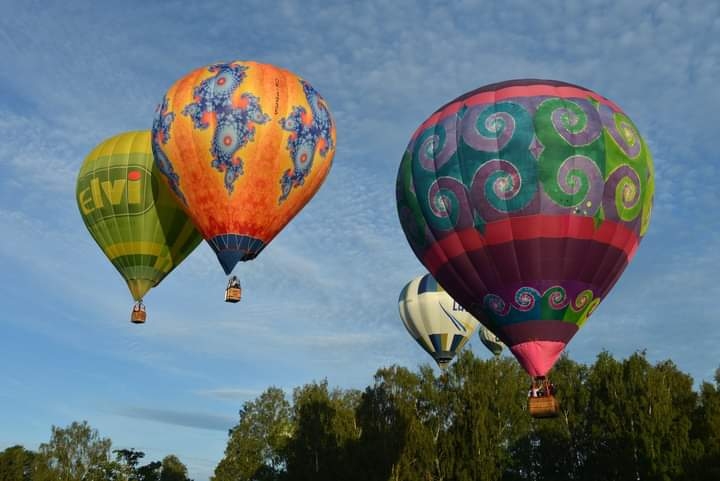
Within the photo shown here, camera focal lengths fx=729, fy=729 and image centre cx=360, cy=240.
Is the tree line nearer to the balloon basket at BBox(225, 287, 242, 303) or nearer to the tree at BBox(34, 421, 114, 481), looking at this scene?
the tree at BBox(34, 421, 114, 481)

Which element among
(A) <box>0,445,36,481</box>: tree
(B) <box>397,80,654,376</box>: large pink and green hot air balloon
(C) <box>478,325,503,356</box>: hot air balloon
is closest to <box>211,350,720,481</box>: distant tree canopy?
(C) <box>478,325,503,356</box>: hot air balloon

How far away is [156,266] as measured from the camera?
22.7 meters

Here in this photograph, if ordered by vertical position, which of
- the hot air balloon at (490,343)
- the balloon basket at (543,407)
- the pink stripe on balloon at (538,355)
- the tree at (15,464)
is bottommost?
the balloon basket at (543,407)

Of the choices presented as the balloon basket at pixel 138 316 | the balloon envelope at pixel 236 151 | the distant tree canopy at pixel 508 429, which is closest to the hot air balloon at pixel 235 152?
the balloon envelope at pixel 236 151

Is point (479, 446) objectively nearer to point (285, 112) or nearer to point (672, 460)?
point (672, 460)

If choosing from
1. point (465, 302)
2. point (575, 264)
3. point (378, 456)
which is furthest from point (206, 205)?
point (378, 456)

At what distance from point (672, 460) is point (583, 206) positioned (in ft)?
58.8

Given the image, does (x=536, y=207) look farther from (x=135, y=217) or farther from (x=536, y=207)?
(x=135, y=217)

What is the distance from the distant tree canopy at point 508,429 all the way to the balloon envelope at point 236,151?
15651 millimetres

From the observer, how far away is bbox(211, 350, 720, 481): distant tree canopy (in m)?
29.7

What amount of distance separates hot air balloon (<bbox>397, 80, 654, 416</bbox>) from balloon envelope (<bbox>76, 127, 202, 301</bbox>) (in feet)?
31.6

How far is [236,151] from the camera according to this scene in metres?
19.0

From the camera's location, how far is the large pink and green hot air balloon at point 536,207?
49.3 feet

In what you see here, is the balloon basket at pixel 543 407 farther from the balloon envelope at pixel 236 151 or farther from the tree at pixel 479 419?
the tree at pixel 479 419
